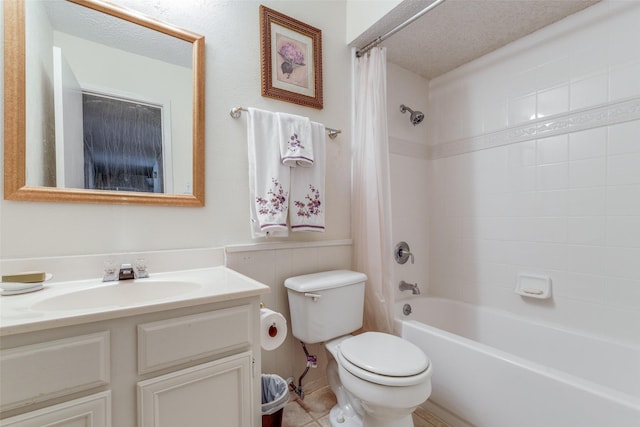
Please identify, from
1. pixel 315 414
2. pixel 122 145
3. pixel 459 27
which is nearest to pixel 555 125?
pixel 459 27

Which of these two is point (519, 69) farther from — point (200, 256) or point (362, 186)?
point (200, 256)

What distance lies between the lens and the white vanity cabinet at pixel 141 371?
2.03 feet

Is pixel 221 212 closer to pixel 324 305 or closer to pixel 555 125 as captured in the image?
pixel 324 305

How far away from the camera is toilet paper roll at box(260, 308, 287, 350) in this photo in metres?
1.07

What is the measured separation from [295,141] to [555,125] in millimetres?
1564

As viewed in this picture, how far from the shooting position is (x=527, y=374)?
1.08 m

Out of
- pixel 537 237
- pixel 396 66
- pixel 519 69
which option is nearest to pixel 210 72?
pixel 396 66

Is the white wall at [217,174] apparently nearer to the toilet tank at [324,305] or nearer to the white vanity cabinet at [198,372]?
the toilet tank at [324,305]

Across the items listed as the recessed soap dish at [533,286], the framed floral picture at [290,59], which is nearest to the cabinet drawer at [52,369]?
the framed floral picture at [290,59]

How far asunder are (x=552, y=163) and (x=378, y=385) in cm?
164

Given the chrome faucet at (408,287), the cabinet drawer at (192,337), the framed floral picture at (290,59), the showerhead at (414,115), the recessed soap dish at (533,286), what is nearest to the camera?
→ the cabinet drawer at (192,337)

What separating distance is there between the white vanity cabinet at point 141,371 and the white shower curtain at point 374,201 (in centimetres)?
90

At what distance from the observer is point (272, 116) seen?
1.41 m

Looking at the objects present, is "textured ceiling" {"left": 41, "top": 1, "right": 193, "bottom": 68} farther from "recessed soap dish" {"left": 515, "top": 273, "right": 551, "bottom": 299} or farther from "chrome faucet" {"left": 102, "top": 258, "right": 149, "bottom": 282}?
"recessed soap dish" {"left": 515, "top": 273, "right": 551, "bottom": 299}
